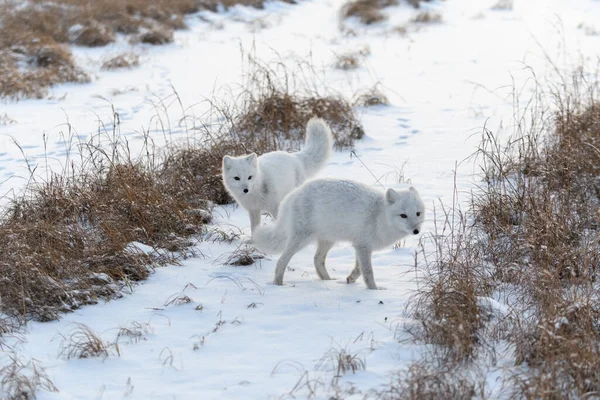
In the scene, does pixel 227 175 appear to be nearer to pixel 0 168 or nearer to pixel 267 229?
pixel 267 229

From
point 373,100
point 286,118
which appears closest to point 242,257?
point 286,118

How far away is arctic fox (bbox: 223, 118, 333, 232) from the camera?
5.79 meters

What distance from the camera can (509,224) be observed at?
200 inches

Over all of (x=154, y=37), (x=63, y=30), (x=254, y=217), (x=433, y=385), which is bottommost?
(x=433, y=385)

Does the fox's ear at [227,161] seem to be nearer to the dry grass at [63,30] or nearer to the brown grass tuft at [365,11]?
the dry grass at [63,30]

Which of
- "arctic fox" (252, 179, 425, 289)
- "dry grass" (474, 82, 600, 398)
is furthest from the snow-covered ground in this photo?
"dry grass" (474, 82, 600, 398)

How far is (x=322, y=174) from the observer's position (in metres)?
7.34

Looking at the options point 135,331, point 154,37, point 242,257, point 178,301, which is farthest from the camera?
point 154,37

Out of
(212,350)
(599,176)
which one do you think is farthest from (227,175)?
(599,176)

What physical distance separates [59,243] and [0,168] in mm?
3042

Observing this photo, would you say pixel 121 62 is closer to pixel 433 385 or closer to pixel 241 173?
pixel 241 173

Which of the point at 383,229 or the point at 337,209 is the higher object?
the point at 337,209

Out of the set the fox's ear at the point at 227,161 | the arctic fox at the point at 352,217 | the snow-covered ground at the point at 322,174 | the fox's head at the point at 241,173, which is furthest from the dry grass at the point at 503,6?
the arctic fox at the point at 352,217

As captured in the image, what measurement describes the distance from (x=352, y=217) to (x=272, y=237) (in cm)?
67
